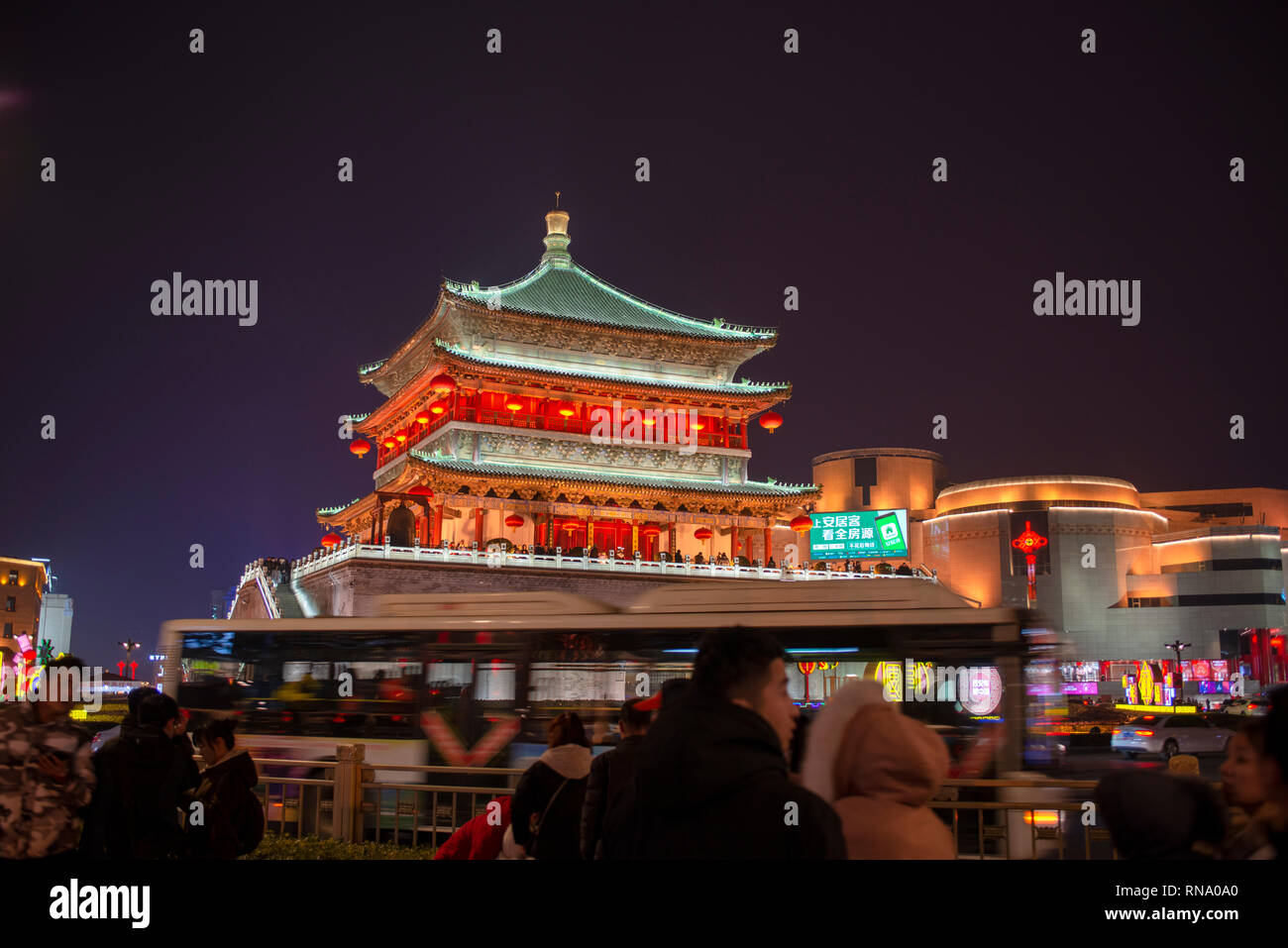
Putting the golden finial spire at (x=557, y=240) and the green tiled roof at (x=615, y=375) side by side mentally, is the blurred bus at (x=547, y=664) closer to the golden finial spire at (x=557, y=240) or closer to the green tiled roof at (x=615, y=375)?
the green tiled roof at (x=615, y=375)

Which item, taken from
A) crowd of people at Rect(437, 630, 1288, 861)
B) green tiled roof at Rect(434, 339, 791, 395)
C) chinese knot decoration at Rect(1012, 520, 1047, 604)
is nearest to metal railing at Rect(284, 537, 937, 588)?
green tiled roof at Rect(434, 339, 791, 395)

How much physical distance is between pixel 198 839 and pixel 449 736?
7.89 metres

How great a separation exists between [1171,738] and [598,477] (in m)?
19.5

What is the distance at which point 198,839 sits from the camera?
5504 millimetres

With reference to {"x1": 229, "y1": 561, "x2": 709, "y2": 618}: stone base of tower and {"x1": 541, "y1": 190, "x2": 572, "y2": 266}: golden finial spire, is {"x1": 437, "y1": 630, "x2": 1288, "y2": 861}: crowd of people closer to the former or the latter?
{"x1": 229, "y1": 561, "x2": 709, "y2": 618}: stone base of tower

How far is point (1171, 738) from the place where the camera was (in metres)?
24.2

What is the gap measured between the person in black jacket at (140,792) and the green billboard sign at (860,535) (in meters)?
39.9

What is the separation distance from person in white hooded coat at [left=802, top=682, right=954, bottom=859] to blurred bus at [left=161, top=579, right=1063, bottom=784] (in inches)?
348

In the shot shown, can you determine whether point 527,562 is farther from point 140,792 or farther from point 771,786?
point 771,786

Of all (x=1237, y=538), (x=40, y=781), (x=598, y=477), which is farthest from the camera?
(x=1237, y=538)

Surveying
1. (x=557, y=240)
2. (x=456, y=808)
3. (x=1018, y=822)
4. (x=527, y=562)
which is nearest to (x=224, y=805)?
(x=456, y=808)
